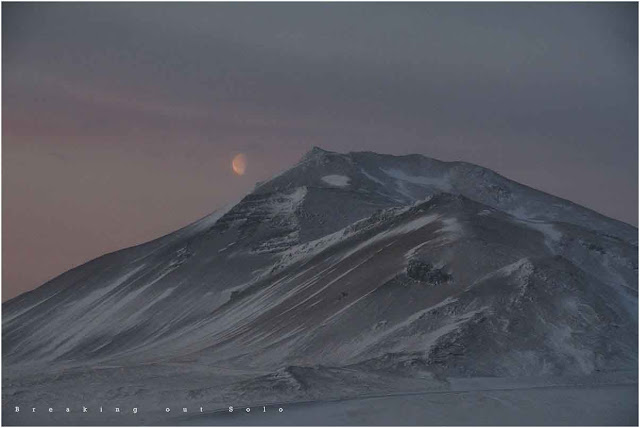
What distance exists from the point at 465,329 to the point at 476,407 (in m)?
22.2

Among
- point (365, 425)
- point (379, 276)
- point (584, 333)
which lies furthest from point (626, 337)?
point (365, 425)

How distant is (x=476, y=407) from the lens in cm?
10112

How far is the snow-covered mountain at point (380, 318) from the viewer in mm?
117938

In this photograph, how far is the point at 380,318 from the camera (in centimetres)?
13300

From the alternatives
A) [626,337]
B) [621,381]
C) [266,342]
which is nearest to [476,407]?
[621,381]

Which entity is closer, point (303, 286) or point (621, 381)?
point (621, 381)

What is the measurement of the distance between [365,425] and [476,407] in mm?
11126

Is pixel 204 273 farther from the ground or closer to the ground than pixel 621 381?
farther from the ground

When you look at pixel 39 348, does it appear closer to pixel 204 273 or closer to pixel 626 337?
pixel 204 273

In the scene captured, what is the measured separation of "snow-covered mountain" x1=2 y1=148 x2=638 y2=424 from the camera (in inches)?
4643

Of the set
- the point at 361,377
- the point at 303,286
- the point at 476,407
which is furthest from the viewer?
the point at 303,286

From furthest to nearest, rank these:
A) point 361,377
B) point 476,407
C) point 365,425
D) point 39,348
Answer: point 39,348 < point 361,377 < point 476,407 < point 365,425

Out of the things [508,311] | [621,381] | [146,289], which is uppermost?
[146,289]

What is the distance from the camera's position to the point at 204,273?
192875 mm
